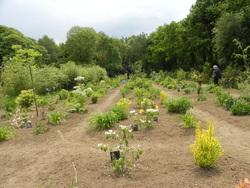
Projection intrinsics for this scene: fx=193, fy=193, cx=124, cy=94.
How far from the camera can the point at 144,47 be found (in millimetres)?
41312

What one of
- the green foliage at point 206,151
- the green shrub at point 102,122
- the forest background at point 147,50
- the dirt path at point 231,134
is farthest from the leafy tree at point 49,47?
the green foliage at point 206,151

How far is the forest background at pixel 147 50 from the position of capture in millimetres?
12922

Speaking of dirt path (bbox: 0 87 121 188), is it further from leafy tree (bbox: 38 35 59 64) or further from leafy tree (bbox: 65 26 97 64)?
leafy tree (bbox: 38 35 59 64)

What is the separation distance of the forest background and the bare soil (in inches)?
139

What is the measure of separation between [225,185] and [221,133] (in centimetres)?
251

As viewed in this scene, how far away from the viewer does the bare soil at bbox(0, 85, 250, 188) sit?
3.03m

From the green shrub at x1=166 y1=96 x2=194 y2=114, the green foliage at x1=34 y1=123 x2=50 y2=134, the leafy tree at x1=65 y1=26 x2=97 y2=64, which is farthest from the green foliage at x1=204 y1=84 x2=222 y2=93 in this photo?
the leafy tree at x1=65 y1=26 x2=97 y2=64

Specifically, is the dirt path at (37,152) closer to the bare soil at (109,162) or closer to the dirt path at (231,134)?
the bare soil at (109,162)

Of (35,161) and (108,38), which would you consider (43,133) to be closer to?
(35,161)

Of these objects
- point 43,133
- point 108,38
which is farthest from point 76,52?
point 43,133

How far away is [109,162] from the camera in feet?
12.1

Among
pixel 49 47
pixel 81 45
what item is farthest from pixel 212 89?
pixel 49 47

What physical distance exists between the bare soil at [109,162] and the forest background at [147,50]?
354 cm

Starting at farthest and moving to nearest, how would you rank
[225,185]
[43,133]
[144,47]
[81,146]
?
[144,47], [43,133], [81,146], [225,185]
